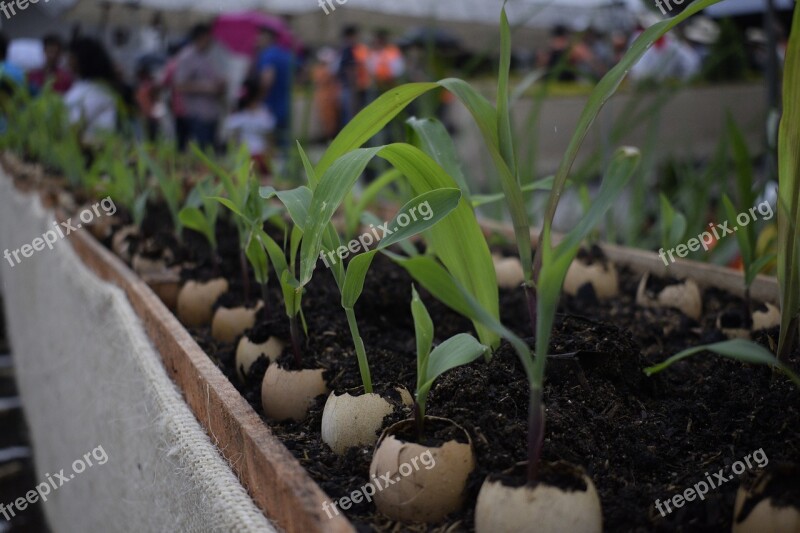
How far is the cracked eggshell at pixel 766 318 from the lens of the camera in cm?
92

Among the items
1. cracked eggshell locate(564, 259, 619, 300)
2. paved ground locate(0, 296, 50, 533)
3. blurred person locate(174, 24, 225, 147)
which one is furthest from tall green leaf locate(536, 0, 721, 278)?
blurred person locate(174, 24, 225, 147)

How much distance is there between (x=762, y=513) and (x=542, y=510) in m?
0.15

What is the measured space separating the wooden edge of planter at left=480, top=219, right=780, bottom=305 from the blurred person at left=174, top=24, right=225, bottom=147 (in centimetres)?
270

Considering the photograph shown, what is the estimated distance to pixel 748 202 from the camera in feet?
3.43

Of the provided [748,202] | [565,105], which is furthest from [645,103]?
[748,202]

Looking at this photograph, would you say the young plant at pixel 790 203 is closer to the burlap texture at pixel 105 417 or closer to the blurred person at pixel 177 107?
the burlap texture at pixel 105 417

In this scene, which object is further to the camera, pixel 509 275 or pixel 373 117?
pixel 509 275

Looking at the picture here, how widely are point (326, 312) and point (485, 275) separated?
13.0 inches

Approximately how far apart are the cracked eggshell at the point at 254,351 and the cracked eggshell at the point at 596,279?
509 mm

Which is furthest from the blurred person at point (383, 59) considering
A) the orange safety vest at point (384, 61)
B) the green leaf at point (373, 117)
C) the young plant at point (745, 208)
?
the green leaf at point (373, 117)
